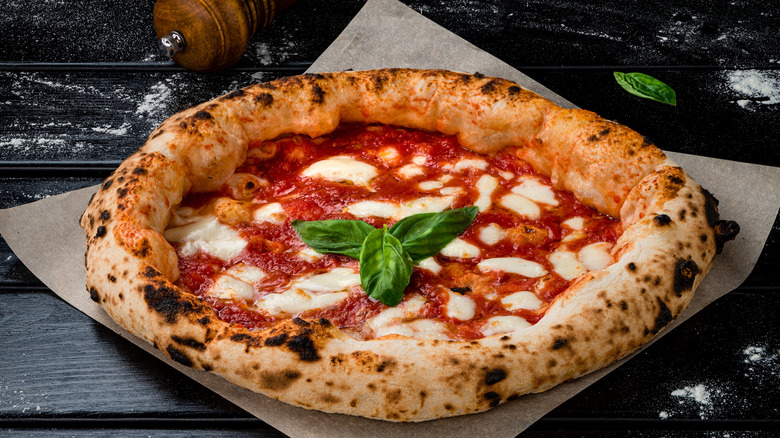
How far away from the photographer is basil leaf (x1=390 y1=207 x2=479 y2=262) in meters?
2.71

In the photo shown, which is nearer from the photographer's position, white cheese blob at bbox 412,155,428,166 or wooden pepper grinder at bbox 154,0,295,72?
white cheese blob at bbox 412,155,428,166

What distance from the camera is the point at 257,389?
238cm

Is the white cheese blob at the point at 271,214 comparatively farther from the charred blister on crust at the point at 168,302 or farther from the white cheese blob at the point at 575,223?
the white cheese blob at the point at 575,223

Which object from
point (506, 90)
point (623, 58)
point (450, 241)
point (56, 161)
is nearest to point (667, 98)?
point (623, 58)

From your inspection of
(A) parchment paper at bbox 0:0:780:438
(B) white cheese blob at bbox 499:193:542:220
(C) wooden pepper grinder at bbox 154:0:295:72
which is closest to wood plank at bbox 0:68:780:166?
(C) wooden pepper grinder at bbox 154:0:295:72

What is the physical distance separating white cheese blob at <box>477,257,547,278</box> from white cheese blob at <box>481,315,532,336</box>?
0.71ft

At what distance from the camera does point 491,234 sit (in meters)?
2.91

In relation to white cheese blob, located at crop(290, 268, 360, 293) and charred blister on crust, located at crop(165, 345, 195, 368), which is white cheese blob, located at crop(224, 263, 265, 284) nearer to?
white cheese blob, located at crop(290, 268, 360, 293)

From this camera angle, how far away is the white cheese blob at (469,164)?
321 centimetres

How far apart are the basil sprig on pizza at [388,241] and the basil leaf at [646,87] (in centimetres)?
145

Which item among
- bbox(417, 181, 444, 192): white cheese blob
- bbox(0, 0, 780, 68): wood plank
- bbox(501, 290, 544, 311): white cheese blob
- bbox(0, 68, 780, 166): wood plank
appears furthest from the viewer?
bbox(0, 0, 780, 68): wood plank

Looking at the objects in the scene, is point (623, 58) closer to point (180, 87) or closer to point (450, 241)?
point (450, 241)

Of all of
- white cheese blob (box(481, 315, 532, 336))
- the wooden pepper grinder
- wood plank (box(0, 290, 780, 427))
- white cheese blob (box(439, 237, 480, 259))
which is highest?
the wooden pepper grinder

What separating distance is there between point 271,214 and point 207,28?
4.03 ft
